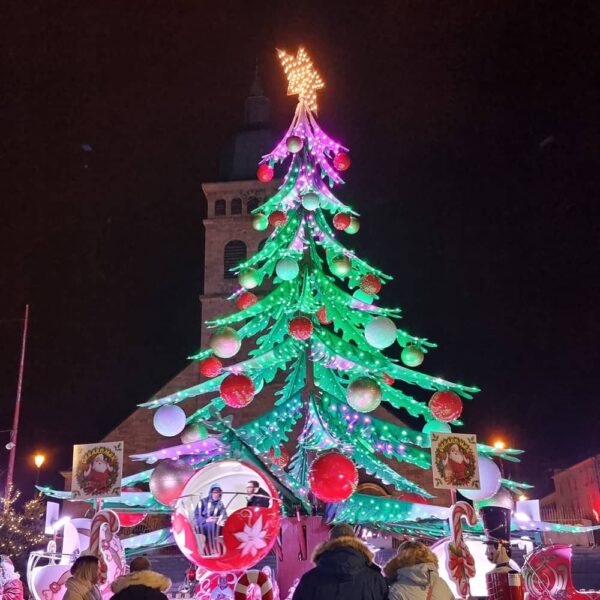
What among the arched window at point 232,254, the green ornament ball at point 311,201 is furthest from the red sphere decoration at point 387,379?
the arched window at point 232,254

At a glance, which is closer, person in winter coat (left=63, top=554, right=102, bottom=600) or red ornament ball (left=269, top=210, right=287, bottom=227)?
person in winter coat (left=63, top=554, right=102, bottom=600)

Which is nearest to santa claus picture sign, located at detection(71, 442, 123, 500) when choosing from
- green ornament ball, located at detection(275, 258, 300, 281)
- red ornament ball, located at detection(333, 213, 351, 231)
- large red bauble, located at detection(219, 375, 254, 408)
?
large red bauble, located at detection(219, 375, 254, 408)

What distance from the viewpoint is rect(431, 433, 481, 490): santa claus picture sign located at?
8406mm

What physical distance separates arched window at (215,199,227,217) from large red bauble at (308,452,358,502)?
25606 mm

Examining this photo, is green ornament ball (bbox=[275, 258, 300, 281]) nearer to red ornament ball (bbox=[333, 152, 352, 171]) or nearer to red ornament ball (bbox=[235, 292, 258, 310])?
red ornament ball (bbox=[235, 292, 258, 310])

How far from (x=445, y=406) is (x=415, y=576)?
19.2ft

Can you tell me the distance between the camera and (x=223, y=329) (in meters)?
10.8

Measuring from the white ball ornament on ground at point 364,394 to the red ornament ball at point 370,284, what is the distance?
1960 millimetres

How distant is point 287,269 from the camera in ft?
36.1

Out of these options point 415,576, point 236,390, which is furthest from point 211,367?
point 415,576

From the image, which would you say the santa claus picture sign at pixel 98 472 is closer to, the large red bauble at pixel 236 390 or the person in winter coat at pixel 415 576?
the large red bauble at pixel 236 390

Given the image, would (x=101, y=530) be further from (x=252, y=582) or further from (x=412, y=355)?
(x=412, y=355)

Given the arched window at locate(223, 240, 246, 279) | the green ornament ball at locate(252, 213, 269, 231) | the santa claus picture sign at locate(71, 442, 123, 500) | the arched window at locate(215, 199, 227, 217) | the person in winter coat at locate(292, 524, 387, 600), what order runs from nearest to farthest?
1. the person in winter coat at locate(292, 524, 387, 600)
2. the santa claus picture sign at locate(71, 442, 123, 500)
3. the green ornament ball at locate(252, 213, 269, 231)
4. the arched window at locate(223, 240, 246, 279)
5. the arched window at locate(215, 199, 227, 217)

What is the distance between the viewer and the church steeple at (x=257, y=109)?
118ft
